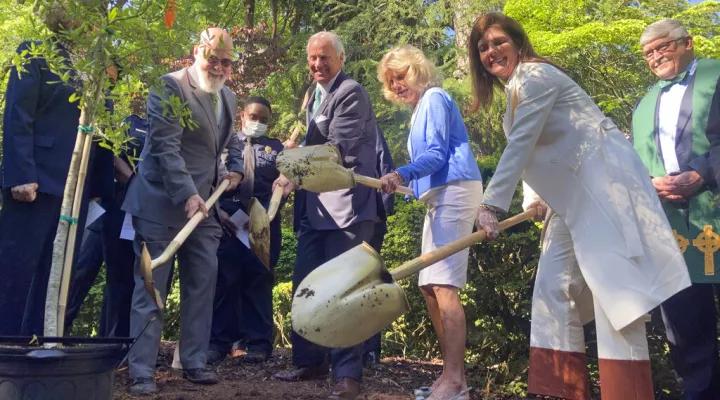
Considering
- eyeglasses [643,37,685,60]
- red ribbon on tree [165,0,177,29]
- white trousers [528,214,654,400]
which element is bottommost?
white trousers [528,214,654,400]

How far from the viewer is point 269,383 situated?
14.8 feet

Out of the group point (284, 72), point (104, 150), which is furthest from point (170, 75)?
point (284, 72)

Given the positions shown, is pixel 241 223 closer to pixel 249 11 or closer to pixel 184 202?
pixel 184 202

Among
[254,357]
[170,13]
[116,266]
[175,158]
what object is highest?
[170,13]

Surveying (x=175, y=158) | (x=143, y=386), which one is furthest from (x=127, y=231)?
(x=143, y=386)

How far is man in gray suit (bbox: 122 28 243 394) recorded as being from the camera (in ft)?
13.6

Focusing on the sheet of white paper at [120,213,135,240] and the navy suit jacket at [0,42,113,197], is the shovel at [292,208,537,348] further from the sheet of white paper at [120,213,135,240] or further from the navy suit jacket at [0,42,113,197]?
the sheet of white paper at [120,213,135,240]

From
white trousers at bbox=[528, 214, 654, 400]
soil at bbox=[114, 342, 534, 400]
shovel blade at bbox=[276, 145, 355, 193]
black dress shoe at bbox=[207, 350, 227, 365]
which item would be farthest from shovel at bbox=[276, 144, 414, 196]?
black dress shoe at bbox=[207, 350, 227, 365]

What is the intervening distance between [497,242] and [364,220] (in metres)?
1.34

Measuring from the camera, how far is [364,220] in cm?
439

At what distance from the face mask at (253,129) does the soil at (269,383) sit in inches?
69.7

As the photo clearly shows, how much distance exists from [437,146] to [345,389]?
1.44m

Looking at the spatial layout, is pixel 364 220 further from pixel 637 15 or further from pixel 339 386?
pixel 637 15

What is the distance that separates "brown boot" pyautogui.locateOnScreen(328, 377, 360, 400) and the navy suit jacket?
6.00 feet
